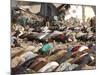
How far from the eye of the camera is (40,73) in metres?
1.82

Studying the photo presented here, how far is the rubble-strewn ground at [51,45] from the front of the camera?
176cm

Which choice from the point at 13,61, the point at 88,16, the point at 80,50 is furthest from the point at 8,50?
the point at 88,16

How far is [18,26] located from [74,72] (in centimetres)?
69

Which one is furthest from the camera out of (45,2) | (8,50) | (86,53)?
(86,53)

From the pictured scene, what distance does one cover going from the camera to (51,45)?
1.86 m

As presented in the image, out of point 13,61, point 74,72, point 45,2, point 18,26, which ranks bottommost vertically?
point 74,72

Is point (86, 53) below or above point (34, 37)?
below

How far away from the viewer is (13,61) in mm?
1740

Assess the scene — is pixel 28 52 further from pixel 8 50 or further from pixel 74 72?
pixel 74 72

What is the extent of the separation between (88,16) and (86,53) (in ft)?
1.20

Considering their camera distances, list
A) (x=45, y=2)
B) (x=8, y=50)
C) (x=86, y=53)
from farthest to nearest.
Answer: (x=86, y=53) < (x=45, y=2) < (x=8, y=50)

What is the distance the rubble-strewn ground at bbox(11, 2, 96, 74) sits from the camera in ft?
5.78

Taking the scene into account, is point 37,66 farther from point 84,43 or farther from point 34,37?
point 84,43

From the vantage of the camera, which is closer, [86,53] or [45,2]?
[45,2]
